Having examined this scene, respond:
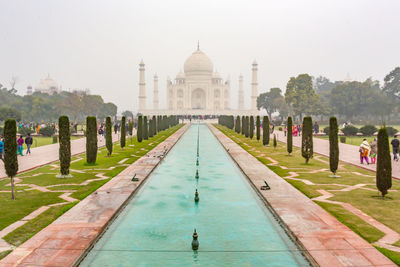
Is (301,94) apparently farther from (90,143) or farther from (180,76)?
(90,143)

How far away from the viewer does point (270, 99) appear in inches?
3236

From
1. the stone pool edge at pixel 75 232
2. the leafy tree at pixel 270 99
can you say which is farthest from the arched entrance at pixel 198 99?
the stone pool edge at pixel 75 232

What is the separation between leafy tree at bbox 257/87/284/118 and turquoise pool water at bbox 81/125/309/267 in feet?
233

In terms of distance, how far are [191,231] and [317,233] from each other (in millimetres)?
2216

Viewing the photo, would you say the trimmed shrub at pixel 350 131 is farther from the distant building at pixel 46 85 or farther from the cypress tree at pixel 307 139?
the distant building at pixel 46 85

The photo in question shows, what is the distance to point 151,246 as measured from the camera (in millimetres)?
6273

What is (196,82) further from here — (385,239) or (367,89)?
(385,239)

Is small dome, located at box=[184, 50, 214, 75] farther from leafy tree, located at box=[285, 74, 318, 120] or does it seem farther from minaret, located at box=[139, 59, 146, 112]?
leafy tree, located at box=[285, 74, 318, 120]

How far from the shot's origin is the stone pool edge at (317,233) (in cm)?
533

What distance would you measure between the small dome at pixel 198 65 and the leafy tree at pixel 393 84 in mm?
39499

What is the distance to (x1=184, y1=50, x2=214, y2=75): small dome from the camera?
8844 cm

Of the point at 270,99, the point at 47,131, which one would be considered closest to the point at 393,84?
the point at 270,99

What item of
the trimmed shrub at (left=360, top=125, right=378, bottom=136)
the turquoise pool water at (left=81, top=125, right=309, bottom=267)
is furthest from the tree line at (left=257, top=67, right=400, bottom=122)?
the turquoise pool water at (left=81, top=125, right=309, bottom=267)

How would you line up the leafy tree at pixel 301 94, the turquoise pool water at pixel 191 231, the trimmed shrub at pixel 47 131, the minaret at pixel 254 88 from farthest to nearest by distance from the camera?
the minaret at pixel 254 88, the leafy tree at pixel 301 94, the trimmed shrub at pixel 47 131, the turquoise pool water at pixel 191 231
